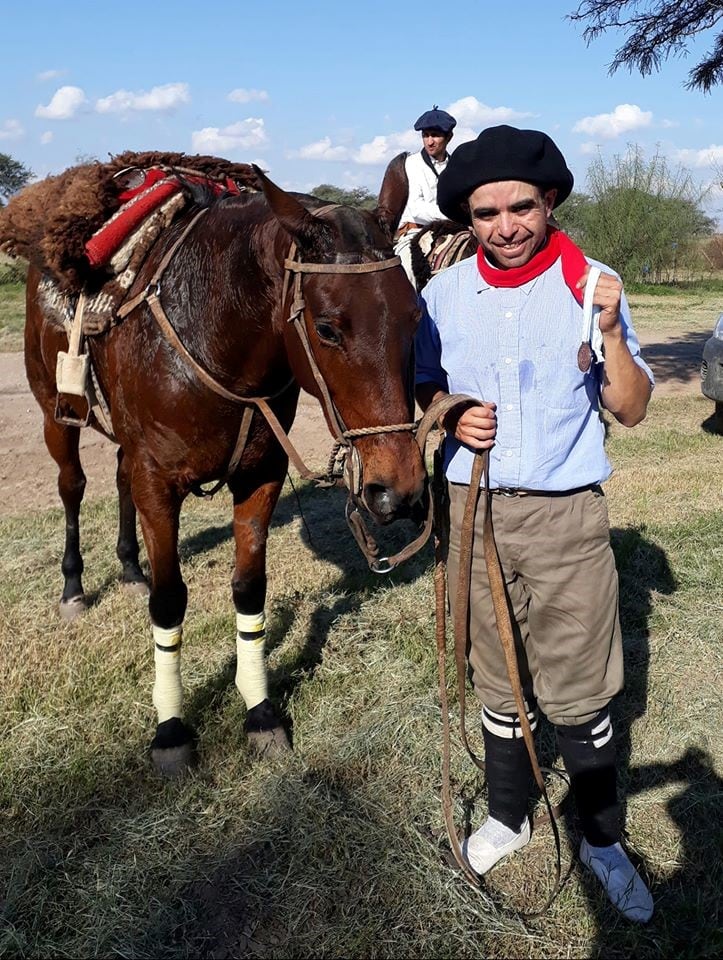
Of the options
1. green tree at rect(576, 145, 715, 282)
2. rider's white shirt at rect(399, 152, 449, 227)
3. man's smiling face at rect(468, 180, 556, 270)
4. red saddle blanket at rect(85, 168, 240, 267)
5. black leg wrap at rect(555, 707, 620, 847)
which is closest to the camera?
man's smiling face at rect(468, 180, 556, 270)

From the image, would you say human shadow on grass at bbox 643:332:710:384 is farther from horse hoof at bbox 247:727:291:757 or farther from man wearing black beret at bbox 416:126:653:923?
man wearing black beret at bbox 416:126:653:923

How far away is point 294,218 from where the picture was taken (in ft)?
7.36

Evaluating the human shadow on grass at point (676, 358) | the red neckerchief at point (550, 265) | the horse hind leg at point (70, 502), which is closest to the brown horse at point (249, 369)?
the red neckerchief at point (550, 265)

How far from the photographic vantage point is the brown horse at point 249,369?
2172 mm

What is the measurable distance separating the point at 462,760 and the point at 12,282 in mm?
21741

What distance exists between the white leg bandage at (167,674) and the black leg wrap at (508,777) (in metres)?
1.35

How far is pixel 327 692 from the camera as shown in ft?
11.6

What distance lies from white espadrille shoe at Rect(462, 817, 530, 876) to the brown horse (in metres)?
0.92

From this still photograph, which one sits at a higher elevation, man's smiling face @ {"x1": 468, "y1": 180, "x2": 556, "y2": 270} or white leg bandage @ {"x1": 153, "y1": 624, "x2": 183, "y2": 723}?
man's smiling face @ {"x1": 468, "y1": 180, "x2": 556, "y2": 270}

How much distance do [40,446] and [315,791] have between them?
5.96 m

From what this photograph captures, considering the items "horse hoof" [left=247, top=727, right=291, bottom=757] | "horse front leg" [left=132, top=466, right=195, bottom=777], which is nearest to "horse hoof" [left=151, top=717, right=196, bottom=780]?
"horse front leg" [left=132, top=466, right=195, bottom=777]

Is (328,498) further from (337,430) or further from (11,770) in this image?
(337,430)

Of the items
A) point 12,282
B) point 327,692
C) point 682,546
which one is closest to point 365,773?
point 327,692

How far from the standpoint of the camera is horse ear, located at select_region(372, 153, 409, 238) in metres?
2.44
